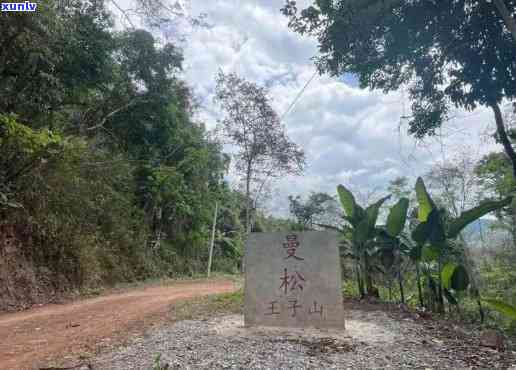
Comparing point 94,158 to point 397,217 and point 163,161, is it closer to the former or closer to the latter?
point 163,161

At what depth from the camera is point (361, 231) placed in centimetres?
635

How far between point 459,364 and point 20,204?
8.80 meters

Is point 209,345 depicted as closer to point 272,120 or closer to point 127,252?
point 127,252

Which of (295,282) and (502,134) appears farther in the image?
(502,134)

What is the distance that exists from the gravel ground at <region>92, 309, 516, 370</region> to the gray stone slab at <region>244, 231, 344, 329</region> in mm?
211

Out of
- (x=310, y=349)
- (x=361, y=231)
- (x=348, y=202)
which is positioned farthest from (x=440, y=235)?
(x=310, y=349)

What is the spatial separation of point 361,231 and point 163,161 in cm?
1033

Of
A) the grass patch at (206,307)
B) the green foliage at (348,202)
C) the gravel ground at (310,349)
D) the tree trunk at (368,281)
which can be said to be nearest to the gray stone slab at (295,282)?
the gravel ground at (310,349)

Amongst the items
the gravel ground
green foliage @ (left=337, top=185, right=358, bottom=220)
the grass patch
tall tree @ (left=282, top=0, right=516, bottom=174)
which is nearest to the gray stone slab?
the gravel ground

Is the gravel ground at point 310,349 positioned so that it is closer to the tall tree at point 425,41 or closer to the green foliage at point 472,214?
the green foliage at point 472,214

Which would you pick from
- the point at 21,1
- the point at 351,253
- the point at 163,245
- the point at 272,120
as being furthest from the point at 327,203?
the point at 21,1

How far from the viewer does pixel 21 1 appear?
20.7 ft

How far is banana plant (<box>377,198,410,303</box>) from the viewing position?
595 centimetres

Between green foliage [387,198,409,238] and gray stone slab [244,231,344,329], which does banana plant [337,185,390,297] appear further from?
gray stone slab [244,231,344,329]
